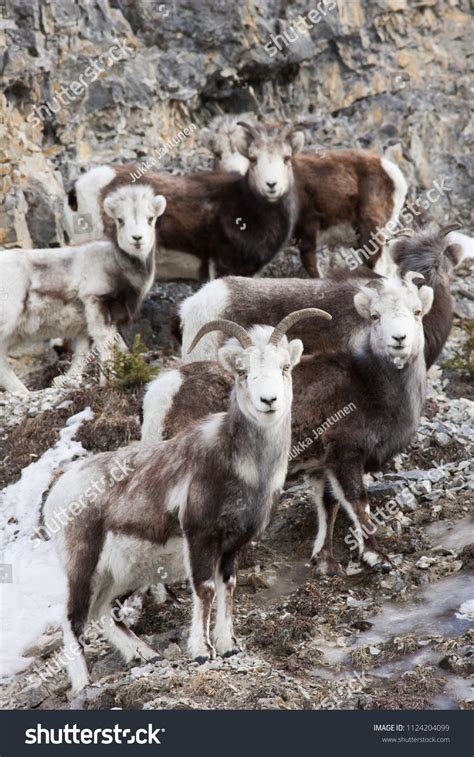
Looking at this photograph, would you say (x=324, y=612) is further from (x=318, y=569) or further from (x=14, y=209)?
(x=14, y=209)

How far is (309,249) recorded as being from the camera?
1392cm

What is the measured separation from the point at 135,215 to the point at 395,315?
3.94 m

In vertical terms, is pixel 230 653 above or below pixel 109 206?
below

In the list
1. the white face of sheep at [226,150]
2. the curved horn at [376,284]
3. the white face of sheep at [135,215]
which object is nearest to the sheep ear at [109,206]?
the white face of sheep at [135,215]

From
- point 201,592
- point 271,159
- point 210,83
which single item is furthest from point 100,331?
point 210,83

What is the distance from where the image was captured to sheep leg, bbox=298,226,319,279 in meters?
13.9

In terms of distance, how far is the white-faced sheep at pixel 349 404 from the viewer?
8.96m

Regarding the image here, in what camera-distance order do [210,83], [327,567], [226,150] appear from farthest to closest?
[210,83] → [226,150] → [327,567]

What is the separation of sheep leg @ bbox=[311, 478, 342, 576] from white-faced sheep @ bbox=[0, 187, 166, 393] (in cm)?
374

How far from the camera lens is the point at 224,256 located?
13.2 metres

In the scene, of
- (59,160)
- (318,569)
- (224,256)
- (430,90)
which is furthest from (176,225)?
(430,90)

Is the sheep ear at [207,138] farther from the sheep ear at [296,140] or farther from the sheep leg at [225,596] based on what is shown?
the sheep leg at [225,596]

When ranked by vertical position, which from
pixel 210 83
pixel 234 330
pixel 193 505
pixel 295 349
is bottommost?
pixel 193 505

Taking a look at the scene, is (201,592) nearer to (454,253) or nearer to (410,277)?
(410,277)
